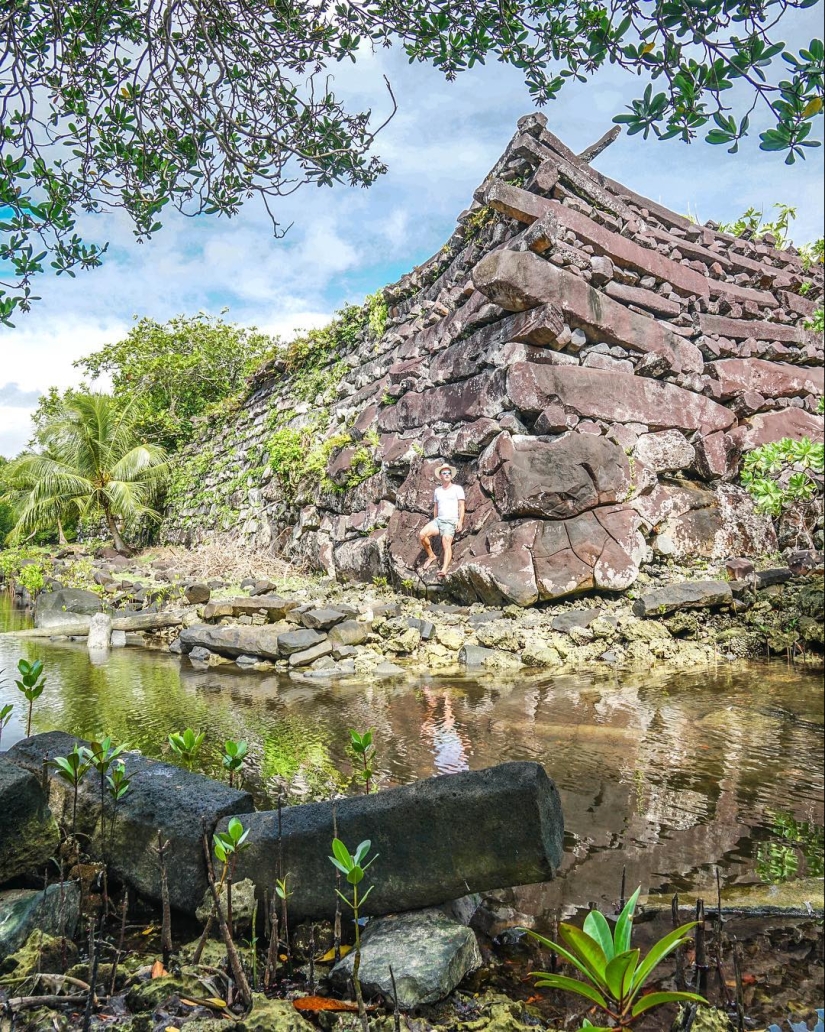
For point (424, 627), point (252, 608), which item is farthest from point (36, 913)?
point (252, 608)

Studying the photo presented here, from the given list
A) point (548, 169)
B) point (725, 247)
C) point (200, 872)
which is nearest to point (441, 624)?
point (200, 872)

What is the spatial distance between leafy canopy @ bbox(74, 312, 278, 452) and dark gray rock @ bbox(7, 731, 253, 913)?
63.0 feet

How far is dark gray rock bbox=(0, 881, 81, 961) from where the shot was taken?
1730 millimetres

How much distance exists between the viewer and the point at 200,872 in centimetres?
207

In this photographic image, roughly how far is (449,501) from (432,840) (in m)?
6.77

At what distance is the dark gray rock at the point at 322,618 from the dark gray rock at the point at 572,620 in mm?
2418

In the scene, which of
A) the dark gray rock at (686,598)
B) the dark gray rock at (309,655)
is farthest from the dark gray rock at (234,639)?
the dark gray rock at (686,598)

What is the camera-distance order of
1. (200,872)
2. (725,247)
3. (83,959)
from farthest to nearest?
(725,247)
(200,872)
(83,959)

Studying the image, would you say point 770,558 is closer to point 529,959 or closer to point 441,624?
point 441,624

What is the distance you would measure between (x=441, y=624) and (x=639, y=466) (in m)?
3.64

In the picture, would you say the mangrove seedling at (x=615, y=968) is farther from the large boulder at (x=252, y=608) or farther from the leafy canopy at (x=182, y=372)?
the leafy canopy at (x=182, y=372)

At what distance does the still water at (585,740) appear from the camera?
8.56 ft

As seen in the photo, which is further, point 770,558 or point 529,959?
point 770,558

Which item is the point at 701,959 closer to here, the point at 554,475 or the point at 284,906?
the point at 284,906
